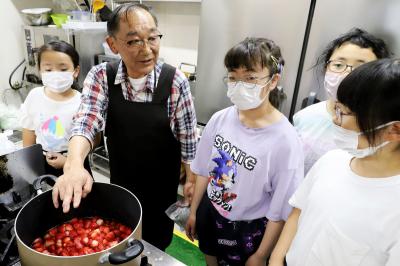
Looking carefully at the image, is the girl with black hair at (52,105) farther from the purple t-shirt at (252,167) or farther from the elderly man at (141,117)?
the purple t-shirt at (252,167)

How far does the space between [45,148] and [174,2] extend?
1780mm

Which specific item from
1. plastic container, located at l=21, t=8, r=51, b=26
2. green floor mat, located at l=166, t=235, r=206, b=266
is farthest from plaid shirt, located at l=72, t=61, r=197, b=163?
plastic container, located at l=21, t=8, r=51, b=26

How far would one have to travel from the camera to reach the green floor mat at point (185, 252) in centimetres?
173

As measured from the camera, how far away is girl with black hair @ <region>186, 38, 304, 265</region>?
35.9 inches

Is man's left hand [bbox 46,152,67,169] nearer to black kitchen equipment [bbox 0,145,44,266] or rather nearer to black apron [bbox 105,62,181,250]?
black apron [bbox 105,62,181,250]

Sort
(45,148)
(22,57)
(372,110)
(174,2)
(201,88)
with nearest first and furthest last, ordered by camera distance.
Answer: (372,110), (45,148), (201,88), (174,2), (22,57)

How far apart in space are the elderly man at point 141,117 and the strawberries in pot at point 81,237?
0.20 meters

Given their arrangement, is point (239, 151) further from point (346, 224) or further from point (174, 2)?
point (174, 2)

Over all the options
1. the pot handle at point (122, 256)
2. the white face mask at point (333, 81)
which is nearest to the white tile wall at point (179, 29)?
the white face mask at point (333, 81)

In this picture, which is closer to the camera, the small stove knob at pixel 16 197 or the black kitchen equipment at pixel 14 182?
the black kitchen equipment at pixel 14 182

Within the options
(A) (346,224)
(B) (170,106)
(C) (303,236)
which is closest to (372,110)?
(A) (346,224)

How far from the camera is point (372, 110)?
60 centimetres

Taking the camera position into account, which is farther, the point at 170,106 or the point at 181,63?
the point at 181,63

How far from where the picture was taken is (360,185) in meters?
0.68
